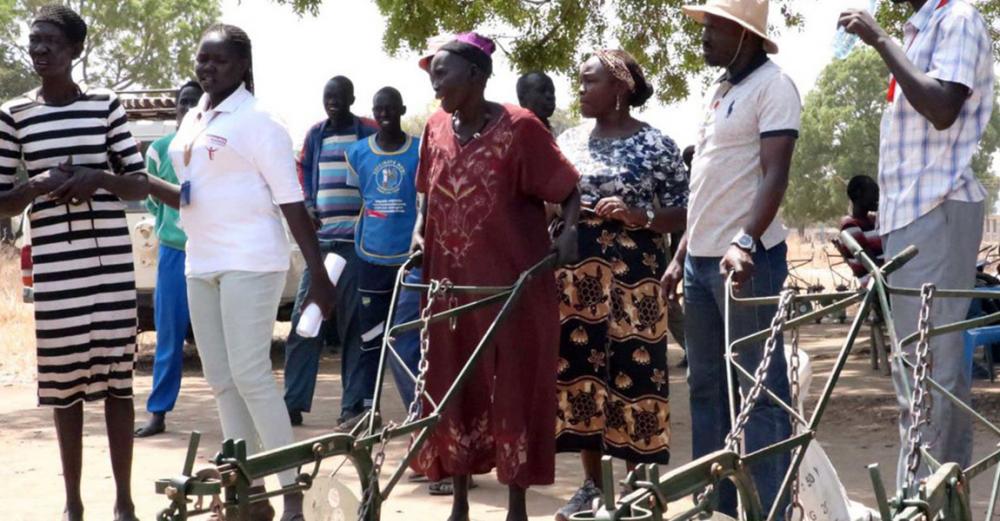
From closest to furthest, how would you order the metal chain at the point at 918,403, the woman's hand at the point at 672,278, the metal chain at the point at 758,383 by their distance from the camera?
the metal chain at the point at 758,383 < the metal chain at the point at 918,403 < the woman's hand at the point at 672,278

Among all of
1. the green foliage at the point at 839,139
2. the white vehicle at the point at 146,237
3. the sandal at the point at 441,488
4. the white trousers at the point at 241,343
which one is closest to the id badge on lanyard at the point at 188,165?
the white trousers at the point at 241,343

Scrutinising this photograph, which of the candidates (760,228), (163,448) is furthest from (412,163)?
(760,228)

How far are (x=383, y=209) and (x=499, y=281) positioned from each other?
3.13m

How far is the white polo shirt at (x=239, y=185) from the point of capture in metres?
5.58

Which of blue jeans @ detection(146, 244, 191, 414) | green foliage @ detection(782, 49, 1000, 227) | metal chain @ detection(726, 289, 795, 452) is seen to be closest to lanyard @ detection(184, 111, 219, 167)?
metal chain @ detection(726, 289, 795, 452)

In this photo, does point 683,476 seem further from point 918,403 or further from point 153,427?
point 153,427

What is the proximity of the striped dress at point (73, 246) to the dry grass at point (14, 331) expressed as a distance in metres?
6.74

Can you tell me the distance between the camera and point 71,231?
566 centimetres

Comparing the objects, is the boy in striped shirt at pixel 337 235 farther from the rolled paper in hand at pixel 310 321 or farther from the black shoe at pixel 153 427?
the rolled paper in hand at pixel 310 321

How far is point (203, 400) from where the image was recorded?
33.6 ft

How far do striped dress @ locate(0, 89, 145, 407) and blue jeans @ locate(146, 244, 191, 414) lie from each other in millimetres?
2772

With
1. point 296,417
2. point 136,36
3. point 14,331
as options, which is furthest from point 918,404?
point 136,36

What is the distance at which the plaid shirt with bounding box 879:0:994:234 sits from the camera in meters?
4.73

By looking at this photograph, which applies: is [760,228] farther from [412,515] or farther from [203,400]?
[203,400]
